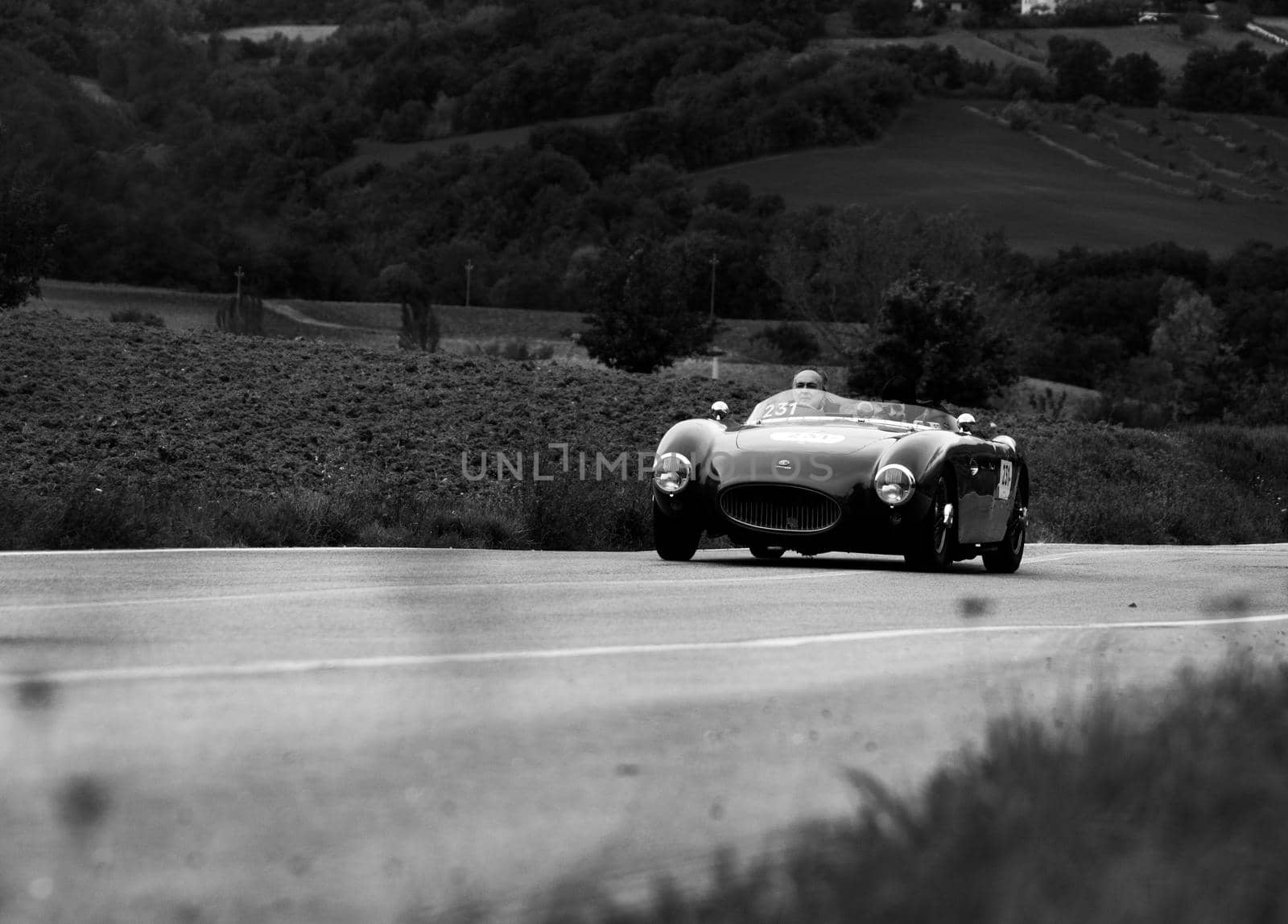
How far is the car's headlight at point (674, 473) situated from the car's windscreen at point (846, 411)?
1.25 metres

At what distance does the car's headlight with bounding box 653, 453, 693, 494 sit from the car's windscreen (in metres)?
1.25

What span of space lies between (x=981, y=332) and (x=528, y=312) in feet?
112

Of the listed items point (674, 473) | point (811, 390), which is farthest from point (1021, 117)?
point (674, 473)

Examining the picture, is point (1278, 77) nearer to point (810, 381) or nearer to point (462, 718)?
point (810, 381)

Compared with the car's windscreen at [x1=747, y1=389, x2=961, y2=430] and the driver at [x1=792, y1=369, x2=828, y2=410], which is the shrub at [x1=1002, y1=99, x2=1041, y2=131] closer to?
the driver at [x1=792, y1=369, x2=828, y2=410]

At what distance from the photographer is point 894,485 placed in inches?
541

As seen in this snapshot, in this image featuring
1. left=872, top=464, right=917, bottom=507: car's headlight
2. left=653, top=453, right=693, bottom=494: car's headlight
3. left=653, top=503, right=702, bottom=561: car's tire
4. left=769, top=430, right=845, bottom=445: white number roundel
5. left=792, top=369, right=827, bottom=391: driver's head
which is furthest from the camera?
left=792, top=369, right=827, bottom=391: driver's head

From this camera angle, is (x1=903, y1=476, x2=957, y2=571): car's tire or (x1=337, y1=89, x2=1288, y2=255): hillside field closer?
(x1=903, y1=476, x2=957, y2=571): car's tire

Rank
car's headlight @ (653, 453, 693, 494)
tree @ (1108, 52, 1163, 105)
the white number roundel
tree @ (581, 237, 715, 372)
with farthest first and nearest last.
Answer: tree @ (1108, 52, 1163, 105), tree @ (581, 237, 715, 372), car's headlight @ (653, 453, 693, 494), the white number roundel

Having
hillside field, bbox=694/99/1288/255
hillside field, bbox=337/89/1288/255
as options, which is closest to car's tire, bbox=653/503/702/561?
hillside field, bbox=694/99/1288/255

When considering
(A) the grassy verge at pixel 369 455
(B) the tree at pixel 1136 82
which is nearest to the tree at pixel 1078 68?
(B) the tree at pixel 1136 82

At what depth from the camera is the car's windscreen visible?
15.4m

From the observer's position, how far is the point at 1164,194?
160m

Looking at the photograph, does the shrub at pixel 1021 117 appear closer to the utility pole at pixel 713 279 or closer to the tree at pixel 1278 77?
the tree at pixel 1278 77
